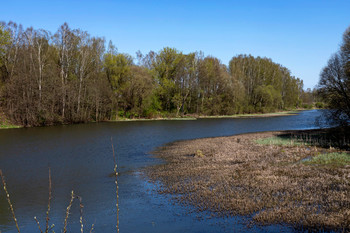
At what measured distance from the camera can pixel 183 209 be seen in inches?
451

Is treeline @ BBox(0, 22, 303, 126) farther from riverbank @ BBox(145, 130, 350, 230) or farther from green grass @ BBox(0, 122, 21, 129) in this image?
riverbank @ BBox(145, 130, 350, 230)

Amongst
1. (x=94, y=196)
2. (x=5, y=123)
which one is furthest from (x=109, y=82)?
(x=94, y=196)

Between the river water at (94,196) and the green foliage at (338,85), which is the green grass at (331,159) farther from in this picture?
the green foliage at (338,85)

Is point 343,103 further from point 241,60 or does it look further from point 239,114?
point 241,60

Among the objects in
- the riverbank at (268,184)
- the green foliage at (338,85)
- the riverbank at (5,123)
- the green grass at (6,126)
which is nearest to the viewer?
the riverbank at (268,184)

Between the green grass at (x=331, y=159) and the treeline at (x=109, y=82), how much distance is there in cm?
4665

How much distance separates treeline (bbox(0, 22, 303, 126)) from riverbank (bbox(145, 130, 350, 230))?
40248 millimetres

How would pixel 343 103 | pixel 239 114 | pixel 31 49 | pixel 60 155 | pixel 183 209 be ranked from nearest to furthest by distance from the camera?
1. pixel 183 209
2. pixel 60 155
3. pixel 343 103
4. pixel 31 49
5. pixel 239 114

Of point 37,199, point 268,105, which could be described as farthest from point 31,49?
point 268,105

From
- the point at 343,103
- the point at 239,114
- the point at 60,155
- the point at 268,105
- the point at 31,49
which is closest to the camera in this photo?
the point at 60,155

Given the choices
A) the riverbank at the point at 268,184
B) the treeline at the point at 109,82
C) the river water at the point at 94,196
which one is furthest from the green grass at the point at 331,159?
the treeline at the point at 109,82

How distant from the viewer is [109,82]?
7000cm

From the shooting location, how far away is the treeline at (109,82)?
2047 inches

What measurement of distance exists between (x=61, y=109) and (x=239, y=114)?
2127 inches
